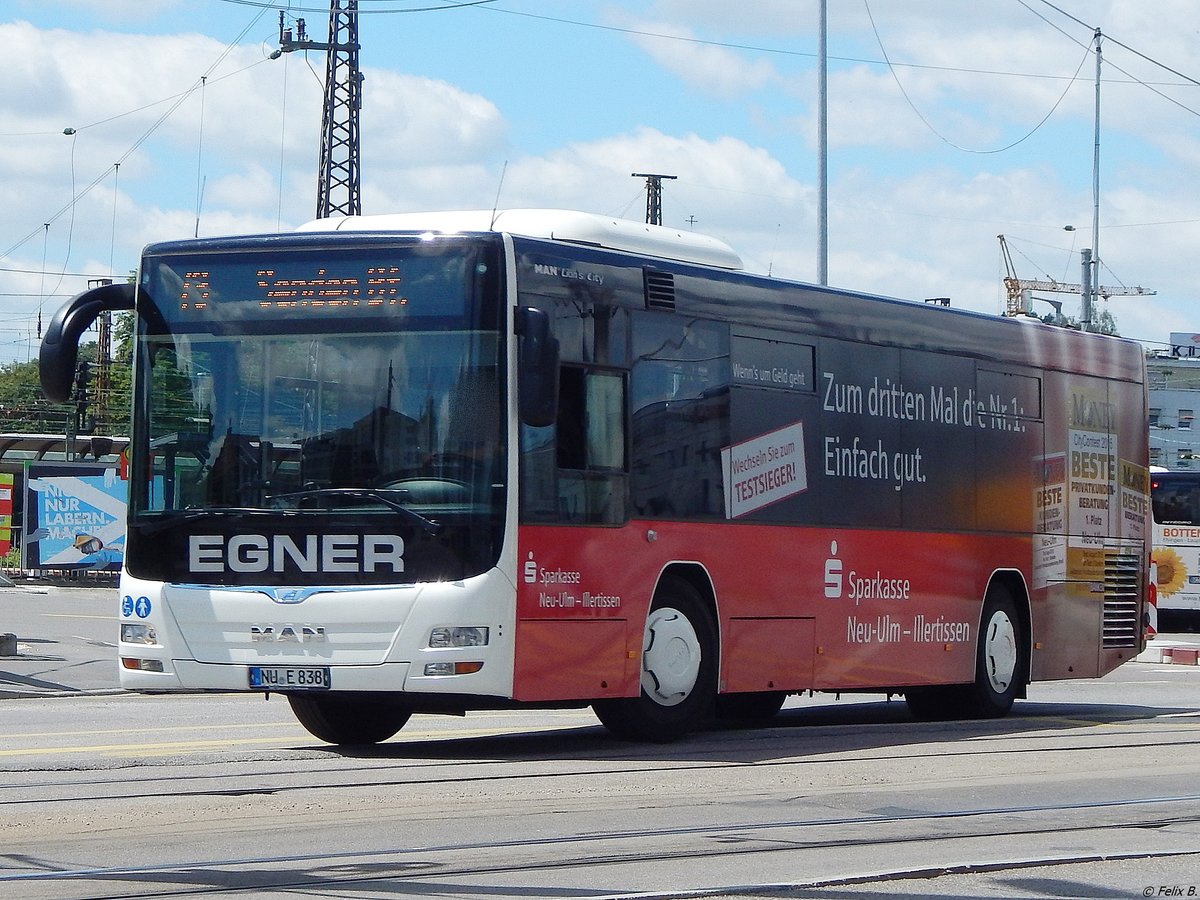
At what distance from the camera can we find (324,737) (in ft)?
45.3

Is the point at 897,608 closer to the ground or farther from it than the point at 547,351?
closer to the ground

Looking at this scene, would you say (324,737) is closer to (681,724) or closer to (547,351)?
(681,724)

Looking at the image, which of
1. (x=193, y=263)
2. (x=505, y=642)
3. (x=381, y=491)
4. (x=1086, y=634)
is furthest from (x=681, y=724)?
(x=1086, y=634)

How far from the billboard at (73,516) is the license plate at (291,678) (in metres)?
32.2

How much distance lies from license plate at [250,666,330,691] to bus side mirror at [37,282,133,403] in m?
2.02

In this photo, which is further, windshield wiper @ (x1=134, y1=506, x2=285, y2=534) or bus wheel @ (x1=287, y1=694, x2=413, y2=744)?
bus wheel @ (x1=287, y1=694, x2=413, y2=744)

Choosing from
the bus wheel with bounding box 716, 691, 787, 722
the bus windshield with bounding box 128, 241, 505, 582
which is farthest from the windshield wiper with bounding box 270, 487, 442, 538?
the bus wheel with bounding box 716, 691, 787, 722

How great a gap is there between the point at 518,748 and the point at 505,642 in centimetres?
166

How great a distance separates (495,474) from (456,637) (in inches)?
39.5

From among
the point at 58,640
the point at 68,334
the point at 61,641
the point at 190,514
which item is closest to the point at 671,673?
the point at 190,514

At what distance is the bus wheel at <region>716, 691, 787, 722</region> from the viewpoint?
648 inches

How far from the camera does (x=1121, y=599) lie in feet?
61.6

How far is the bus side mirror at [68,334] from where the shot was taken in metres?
12.1

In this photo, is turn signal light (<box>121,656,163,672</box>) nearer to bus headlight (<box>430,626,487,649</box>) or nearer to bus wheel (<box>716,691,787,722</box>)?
bus headlight (<box>430,626,487,649</box>)
